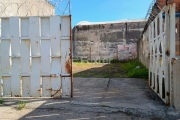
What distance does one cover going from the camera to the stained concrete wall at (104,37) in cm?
1570

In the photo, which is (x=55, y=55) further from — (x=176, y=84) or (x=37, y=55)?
(x=176, y=84)

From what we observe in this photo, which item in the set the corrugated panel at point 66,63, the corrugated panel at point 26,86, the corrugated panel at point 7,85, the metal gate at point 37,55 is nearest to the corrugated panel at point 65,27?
the metal gate at point 37,55

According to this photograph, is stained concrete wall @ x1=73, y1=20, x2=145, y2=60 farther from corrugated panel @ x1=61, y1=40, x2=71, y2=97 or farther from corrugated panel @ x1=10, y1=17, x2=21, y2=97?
A: corrugated panel @ x1=10, y1=17, x2=21, y2=97

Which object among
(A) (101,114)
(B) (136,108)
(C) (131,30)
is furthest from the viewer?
(C) (131,30)

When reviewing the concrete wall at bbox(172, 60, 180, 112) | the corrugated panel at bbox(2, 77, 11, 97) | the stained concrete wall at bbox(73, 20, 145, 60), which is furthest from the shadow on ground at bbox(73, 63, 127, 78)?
the stained concrete wall at bbox(73, 20, 145, 60)

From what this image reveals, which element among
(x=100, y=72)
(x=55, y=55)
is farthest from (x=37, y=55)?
(x=100, y=72)

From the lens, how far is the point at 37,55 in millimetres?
3438

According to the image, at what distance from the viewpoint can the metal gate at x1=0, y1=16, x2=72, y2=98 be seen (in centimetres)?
340

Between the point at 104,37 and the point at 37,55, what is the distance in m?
13.2

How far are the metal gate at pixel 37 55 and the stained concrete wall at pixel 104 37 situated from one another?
12.8 meters

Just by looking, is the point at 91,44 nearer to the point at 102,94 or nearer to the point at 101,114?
the point at 102,94

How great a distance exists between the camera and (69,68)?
134 inches

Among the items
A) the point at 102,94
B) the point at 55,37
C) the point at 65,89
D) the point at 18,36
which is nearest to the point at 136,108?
the point at 102,94

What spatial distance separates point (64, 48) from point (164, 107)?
221 cm
